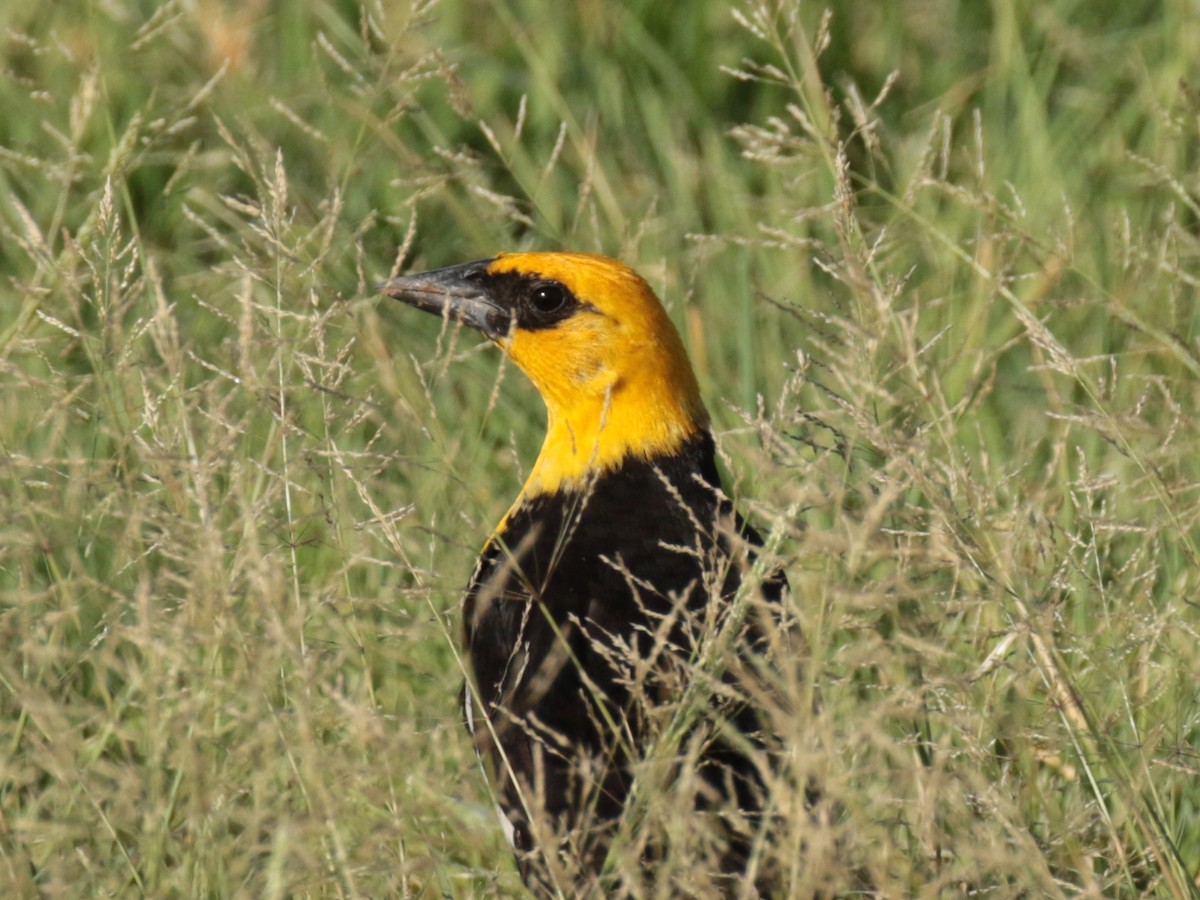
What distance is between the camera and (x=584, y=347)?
3.88 m

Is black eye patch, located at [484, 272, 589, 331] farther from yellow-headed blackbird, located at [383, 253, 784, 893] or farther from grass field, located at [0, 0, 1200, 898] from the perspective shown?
grass field, located at [0, 0, 1200, 898]

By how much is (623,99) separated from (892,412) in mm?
1518

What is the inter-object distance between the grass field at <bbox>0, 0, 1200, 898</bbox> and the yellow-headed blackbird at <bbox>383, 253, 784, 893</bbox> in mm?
138

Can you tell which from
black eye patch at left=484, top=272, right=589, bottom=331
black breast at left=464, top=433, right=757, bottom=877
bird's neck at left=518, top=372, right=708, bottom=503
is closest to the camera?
black breast at left=464, top=433, right=757, bottom=877

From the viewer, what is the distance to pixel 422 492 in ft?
13.3

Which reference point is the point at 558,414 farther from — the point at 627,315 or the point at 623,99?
the point at 623,99

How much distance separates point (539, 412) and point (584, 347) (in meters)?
0.92

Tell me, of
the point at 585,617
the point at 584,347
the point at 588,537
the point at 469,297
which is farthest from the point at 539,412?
the point at 585,617

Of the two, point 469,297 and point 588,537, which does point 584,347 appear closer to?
point 469,297

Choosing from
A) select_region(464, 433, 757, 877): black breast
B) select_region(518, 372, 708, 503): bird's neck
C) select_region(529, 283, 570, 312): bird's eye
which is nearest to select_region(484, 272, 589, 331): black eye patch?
select_region(529, 283, 570, 312): bird's eye

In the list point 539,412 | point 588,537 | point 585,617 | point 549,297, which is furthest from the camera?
point 539,412

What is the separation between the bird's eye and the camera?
3.93 metres

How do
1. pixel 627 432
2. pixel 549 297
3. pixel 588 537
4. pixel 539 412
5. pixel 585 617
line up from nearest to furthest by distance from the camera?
pixel 585 617 < pixel 588 537 < pixel 627 432 < pixel 549 297 < pixel 539 412

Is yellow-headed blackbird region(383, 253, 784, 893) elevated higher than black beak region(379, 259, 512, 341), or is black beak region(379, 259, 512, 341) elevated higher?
black beak region(379, 259, 512, 341)
